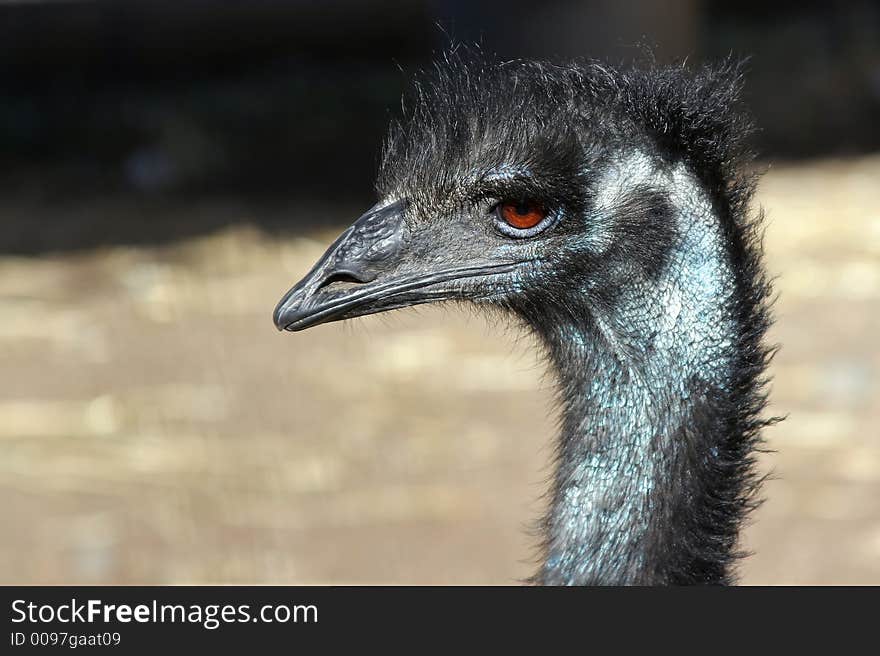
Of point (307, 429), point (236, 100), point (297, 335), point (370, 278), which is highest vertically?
point (236, 100)

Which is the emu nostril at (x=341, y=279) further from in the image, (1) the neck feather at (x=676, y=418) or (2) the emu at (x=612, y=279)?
(1) the neck feather at (x=676, y=418)

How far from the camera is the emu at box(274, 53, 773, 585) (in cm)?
204

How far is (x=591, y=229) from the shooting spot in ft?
6.92

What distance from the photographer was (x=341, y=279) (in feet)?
7.32

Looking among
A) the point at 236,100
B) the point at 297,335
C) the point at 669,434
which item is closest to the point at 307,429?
the point at 297,335

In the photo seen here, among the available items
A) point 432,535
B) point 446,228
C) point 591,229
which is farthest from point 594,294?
point 432,535

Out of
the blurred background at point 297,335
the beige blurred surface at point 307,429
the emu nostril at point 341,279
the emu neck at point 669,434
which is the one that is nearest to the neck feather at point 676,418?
the emu neck at point 669,434

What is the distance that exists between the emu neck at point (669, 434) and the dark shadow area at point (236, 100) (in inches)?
183

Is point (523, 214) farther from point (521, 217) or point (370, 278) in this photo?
point (370, 278)

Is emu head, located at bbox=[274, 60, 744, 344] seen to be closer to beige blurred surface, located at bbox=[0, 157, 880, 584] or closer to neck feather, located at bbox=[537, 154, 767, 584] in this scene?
neck feather, located at bbox=[537, 154, 767, 584]

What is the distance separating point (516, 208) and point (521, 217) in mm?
16

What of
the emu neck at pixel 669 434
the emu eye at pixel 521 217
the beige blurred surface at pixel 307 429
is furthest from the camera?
the beige blurred surface at pixel 307 429

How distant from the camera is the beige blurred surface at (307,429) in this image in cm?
420

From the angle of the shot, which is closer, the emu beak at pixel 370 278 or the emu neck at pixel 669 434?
the emu neck at pixel 669 434
